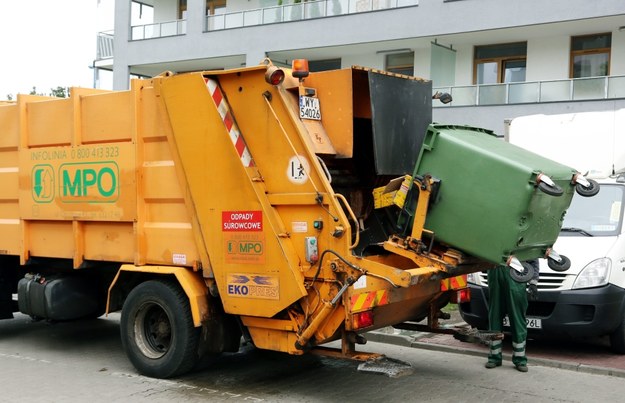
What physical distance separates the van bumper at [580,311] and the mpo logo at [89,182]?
459 cm

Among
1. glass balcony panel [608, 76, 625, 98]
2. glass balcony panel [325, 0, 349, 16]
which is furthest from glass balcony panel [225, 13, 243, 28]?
glass balcony panel [608, 76, 625, 98]

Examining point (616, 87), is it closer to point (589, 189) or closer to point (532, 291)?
point (532, 291)

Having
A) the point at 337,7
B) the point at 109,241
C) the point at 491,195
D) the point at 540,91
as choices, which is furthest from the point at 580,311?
the point at 337,7

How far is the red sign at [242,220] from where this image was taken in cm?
608

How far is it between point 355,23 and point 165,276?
56.4 ft

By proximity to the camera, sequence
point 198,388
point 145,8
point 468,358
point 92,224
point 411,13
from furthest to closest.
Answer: point 145,8, point 411,13, point 468,358, point 92,224, point 198,388

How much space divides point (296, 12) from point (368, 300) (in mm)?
19639

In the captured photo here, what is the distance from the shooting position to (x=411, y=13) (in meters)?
21.5

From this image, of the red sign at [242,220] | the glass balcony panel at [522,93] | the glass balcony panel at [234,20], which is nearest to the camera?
the red sign at [242,220]

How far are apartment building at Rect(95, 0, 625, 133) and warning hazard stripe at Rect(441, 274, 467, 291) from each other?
13.4m

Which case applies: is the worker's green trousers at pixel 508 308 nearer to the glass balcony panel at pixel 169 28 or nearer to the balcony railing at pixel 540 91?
the balcony railing at pixel 540 91

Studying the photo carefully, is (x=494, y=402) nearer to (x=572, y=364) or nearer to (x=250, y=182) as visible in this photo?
(x=572, y=364)

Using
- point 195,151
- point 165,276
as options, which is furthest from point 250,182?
point 165,276

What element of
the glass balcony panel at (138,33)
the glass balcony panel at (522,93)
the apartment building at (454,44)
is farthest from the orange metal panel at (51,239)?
the glass balcony panel at (138,33)
